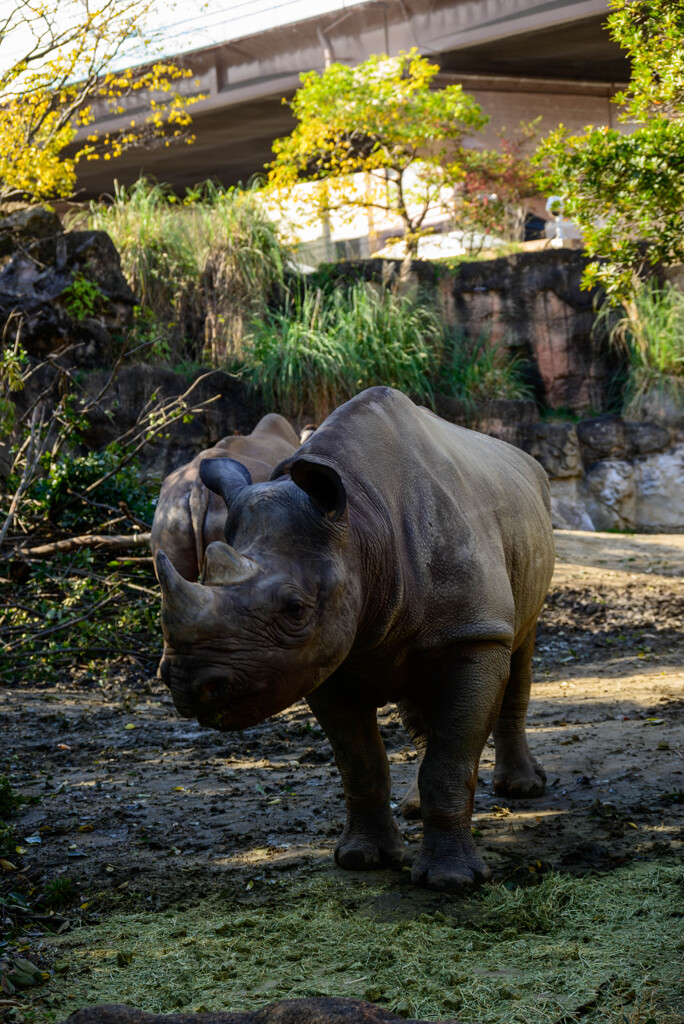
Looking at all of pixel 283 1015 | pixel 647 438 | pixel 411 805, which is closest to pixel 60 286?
pixel 647 438

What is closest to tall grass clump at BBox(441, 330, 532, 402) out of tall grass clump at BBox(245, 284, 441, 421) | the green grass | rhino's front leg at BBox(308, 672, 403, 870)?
tall grass clump at BBox(245, 284, 441, 421)

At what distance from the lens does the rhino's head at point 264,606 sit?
115 inches

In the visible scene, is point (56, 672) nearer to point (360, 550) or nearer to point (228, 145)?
point (360, 550)

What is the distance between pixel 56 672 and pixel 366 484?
4.71 meters

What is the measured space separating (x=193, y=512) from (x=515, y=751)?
2.40 meters

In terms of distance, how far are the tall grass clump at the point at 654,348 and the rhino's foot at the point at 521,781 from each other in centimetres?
1002

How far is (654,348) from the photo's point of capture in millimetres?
14234

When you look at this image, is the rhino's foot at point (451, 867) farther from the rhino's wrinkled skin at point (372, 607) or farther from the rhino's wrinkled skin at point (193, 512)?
the rhino's wrinkled skin at point (193, 512)

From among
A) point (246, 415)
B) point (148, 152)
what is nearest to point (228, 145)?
point (148, 152)

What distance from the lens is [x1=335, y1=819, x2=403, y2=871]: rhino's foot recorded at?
4.01m

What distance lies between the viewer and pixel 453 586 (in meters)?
3.78

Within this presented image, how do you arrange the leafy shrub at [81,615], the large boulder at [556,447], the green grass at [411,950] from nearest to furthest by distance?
the green grass at [411,950] → the leafy shrub at [81,615] → the large boulder at [556,447]

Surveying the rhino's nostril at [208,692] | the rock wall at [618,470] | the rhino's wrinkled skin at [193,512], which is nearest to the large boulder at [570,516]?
the rock wall at [618,470]

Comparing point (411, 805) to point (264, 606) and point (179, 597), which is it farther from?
point (179, 597)
